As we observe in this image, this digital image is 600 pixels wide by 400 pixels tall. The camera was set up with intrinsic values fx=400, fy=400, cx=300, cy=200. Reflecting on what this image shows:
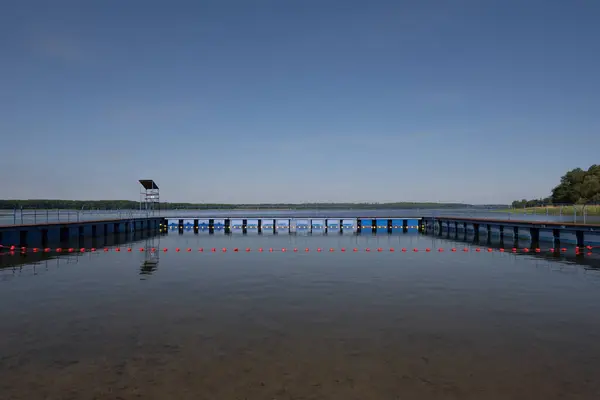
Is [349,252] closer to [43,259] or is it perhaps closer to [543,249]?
[543,249]

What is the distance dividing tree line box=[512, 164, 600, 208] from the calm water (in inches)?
3669

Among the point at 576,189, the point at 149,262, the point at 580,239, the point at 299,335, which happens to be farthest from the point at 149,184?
the point at 576,189

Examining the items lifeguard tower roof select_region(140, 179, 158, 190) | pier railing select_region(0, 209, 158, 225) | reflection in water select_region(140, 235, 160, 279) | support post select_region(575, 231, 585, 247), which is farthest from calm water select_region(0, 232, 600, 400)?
lifeguard tower roof select_region(140, 179, 158, 190)

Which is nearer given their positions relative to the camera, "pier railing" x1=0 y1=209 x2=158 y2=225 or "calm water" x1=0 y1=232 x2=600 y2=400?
"calm water" x1=0 y1=232 x2=600 y2=400

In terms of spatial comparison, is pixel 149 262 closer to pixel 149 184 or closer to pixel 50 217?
pixel 149 184

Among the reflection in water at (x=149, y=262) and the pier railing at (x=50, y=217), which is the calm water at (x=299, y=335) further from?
the pier railing at (x=50, y=217)

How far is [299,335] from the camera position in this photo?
8.73m

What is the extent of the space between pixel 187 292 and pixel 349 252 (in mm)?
13437

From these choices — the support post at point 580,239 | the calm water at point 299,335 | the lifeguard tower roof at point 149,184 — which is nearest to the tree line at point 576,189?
the support post at point 580,239

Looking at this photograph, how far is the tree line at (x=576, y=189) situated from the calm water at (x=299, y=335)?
93182 millimetres

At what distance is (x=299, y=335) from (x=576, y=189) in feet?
403

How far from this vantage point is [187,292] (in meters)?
13.1

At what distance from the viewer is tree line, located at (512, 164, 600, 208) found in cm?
9681

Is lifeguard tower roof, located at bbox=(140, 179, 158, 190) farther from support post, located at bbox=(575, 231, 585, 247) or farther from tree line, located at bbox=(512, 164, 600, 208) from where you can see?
tree line, located at bbox=(512, 164, 600, 208)
